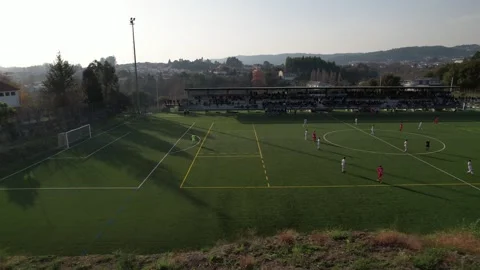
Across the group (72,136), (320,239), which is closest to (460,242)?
(320,239)

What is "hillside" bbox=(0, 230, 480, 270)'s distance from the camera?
10.3 m

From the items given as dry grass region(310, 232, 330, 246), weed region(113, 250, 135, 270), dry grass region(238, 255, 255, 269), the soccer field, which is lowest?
the soccer field

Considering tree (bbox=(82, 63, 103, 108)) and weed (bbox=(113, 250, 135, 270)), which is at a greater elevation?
tree (bbox=(82, 63, 103, 108))

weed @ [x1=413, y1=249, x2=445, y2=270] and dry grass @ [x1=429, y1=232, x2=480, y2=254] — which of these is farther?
dry grass @ [x1=429, y1=232, x2=480, y2=254]

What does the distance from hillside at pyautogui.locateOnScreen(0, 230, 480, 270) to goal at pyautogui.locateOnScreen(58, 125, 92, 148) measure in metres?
23.6

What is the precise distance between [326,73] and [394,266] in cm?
15143

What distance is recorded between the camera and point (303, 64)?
184125 millimetres

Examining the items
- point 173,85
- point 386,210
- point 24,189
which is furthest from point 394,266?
point 173,85

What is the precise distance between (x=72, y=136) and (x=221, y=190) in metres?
22.9

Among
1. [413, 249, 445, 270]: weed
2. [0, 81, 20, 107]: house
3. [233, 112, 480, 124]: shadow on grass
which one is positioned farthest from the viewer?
[233, 112, 480, 124]: shadow on grass

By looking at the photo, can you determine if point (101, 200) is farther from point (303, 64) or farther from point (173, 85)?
point (303, 64)

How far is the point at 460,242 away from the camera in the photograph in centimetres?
1203

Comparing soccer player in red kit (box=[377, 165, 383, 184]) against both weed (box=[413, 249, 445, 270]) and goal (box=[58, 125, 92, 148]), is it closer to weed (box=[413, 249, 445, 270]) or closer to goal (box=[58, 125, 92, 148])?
weed (box=[413, 249, 445, 270])

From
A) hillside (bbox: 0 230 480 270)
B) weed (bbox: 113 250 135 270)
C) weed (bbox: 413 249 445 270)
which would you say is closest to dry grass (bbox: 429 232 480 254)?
hillside (bbox: 0 230 480 270)
